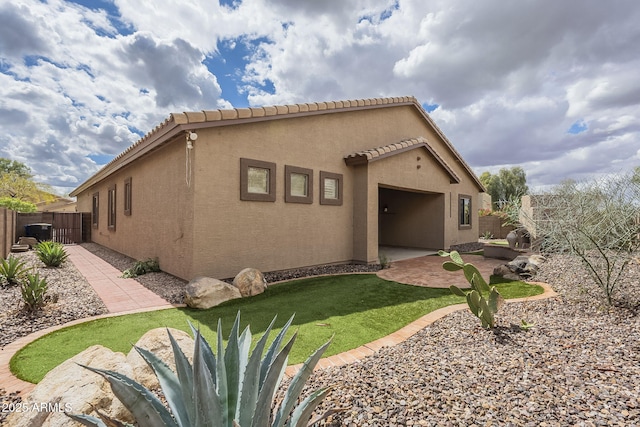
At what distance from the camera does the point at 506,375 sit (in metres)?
2.70

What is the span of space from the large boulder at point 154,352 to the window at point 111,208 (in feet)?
40.0

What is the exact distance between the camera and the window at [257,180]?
735cm

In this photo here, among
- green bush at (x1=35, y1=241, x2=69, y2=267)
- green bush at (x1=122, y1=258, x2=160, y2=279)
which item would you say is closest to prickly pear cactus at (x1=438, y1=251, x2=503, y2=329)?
green bush at (x1=122, y1=258, x2=160, y2=279)

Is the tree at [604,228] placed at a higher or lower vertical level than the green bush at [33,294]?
higher

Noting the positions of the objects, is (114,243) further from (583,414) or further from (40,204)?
(40,204)

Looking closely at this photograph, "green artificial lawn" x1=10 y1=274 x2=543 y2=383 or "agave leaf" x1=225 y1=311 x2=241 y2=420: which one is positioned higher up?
"agave leaf" x1=225 y1=311 x2=241 y2=420

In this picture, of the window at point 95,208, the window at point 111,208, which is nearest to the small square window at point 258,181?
the window at point 111,208

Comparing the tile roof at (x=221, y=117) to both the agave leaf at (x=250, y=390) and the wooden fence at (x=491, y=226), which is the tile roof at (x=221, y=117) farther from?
the wooden fence at (x=491, y=226)

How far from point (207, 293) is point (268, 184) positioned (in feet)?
11.2

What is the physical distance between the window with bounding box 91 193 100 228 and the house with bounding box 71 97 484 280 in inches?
145

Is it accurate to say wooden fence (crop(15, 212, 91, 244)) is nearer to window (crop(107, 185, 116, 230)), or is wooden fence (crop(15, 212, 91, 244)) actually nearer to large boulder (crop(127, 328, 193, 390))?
window (crop(107, 185, 116, 230))

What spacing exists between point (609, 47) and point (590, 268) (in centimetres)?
769

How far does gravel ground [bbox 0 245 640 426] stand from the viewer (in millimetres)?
2146

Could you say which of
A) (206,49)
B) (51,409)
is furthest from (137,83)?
(51,409)
